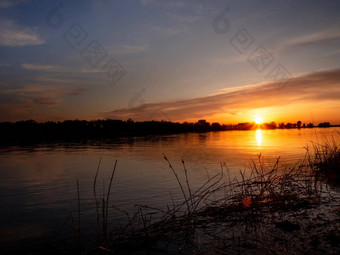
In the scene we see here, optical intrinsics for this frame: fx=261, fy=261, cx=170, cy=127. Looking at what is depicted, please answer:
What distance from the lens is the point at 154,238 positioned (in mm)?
7016

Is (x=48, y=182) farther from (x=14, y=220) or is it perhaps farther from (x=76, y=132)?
(x=76, y=132)

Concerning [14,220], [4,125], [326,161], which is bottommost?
[14,220]

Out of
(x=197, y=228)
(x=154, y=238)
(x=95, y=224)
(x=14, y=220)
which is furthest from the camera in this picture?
(x=14, y=220)

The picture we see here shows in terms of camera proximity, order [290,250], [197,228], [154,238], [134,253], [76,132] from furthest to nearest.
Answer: [76,132]
[197,228]
[154,238]
[134,253]
[290,250]

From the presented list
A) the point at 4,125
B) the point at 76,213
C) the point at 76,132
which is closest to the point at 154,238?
the point at 76,213

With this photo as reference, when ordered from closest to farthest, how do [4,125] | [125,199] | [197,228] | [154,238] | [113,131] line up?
[154,238] < [197,228] < [125,199] < [4,125] < [113,131]

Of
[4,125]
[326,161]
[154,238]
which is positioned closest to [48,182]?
[154,238]

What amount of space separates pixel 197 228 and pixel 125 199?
5.77 metres

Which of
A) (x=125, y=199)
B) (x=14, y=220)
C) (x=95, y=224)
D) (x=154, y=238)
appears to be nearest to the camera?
(x=154, y=238)

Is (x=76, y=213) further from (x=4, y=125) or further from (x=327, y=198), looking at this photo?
(x=4, y=125)

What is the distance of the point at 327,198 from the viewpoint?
411 inches

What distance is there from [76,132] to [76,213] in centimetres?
13699

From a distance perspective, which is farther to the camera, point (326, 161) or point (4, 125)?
point (4, 125)

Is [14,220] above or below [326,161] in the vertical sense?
below
